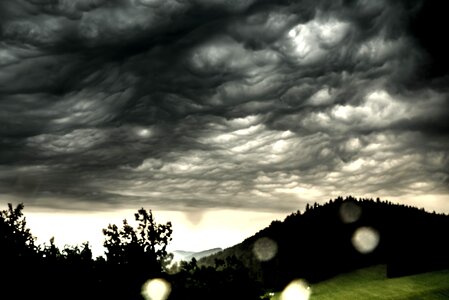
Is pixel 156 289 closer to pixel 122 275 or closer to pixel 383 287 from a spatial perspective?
pixel 122 275

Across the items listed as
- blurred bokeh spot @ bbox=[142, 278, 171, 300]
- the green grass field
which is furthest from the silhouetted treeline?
the green grass field

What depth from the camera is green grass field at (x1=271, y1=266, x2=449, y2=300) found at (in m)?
122

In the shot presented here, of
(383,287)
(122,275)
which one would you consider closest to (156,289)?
(122,275)

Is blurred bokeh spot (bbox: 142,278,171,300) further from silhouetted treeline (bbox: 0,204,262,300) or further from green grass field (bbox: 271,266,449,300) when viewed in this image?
green grass field (bbox: 271,266,449,300)

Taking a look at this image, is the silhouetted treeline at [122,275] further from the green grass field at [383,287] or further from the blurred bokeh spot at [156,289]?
the green grass field at [383,287]

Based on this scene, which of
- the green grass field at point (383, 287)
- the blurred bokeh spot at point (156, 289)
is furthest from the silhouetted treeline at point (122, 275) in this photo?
the green grass field at point (383, 287)

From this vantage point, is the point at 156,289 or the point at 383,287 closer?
the point at 156,289

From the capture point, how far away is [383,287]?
13512 cm

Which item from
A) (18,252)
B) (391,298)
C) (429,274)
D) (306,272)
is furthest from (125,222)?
(306,272)

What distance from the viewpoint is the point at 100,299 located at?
1276cm

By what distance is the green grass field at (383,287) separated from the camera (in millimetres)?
122375

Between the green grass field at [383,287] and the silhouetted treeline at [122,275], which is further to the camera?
the green grass field at [383,287]

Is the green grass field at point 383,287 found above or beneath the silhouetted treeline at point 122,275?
beneath

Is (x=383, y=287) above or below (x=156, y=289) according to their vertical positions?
below
